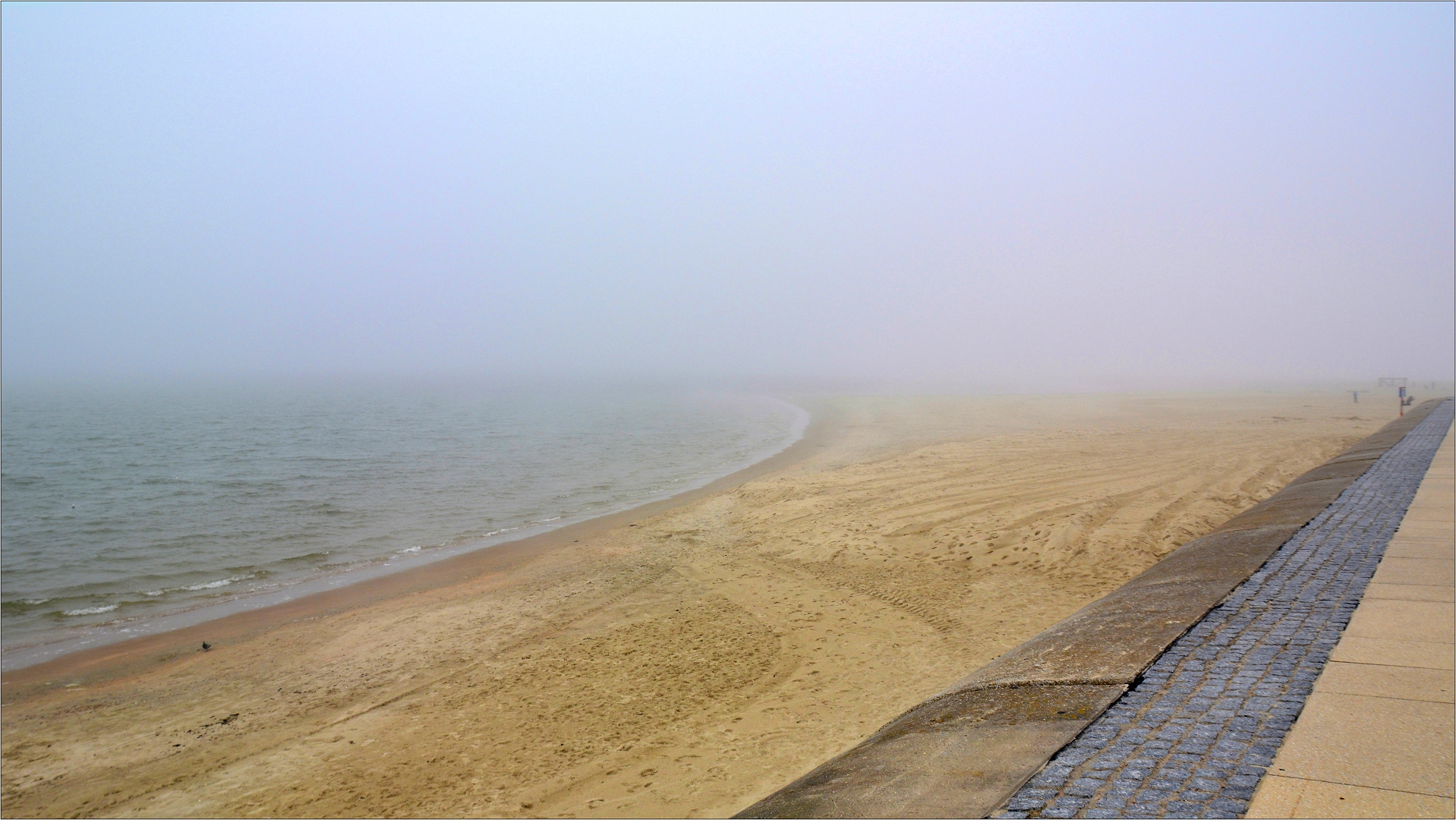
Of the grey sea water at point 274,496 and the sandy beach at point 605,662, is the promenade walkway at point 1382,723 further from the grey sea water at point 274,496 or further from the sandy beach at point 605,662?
the grey sea water at point 274,496

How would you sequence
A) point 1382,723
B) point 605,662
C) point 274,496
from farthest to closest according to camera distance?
point 274,496, point 605,662, point 1382,723

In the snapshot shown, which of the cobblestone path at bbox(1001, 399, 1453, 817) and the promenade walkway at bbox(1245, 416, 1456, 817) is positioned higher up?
the promenade walkway at bbox(1245, 416, 1456, 817)

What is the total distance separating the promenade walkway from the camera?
2906mm

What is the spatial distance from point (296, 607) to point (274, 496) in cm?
1101

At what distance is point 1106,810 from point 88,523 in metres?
22.5

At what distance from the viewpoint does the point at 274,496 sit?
20.5 meters

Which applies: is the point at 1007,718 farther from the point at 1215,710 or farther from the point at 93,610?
Answer: the point at 93,610

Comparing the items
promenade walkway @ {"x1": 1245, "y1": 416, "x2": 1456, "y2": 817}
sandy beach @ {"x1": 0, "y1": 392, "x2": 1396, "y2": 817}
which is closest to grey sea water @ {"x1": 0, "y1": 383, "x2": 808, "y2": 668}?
sandy beach @ {"x1": 0, "y1": 392, "x2": 1396, "y2": 817}

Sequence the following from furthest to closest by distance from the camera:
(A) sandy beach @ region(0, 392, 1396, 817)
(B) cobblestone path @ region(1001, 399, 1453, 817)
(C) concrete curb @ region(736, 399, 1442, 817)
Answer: (A) sandy beach @ region(0, 392, 1396, 817)
(C) concrete curb @ region(736, 399, 1442, 817)
(B) cobblestone path @ region(1001, 399, 1453, 817)

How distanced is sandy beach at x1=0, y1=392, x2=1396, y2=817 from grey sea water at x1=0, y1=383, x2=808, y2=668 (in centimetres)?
185

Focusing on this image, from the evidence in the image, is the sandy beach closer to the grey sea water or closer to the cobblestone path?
the grey sea water

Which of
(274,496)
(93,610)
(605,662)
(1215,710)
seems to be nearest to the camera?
(1215,710)

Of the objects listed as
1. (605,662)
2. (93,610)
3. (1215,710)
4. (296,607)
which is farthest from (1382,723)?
(93,610)

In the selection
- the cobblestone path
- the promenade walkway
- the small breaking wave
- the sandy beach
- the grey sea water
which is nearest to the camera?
the promenade walkway
